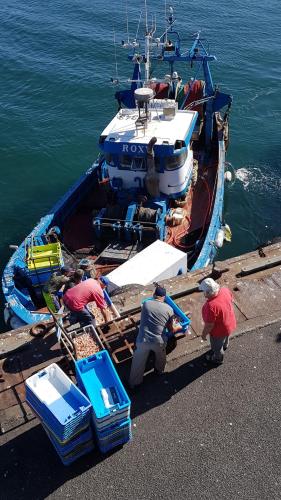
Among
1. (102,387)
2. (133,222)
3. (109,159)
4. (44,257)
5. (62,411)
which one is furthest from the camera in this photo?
(109,159)

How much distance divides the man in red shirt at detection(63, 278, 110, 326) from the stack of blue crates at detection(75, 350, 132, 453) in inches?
45.0

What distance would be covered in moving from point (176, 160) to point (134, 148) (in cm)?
118

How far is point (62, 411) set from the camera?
499cm

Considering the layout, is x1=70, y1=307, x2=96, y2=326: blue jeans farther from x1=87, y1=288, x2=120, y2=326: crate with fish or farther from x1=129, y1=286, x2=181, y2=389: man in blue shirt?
x1=129, y1=286, x2=181, y2=389: man in blue shirt

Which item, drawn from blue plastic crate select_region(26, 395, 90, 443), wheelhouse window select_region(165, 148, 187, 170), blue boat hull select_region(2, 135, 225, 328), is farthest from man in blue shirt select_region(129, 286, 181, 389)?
wheelhouse window select_region(165, 148, 187, 170)

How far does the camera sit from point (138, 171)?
37.2 feet

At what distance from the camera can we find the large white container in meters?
8.77

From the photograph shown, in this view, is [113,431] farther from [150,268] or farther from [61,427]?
[150,268]

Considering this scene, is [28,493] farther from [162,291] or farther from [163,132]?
→ [163,132]

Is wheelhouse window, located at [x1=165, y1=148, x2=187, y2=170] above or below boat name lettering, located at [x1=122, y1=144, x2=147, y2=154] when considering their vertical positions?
below

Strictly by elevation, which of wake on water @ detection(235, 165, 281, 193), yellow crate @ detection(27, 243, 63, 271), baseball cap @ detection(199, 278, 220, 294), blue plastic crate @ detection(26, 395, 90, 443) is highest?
baseball cap @ detection(199, 278, 220, 294)

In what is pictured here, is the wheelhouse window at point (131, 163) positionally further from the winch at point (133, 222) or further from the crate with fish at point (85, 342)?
the crate with fish at point (85, 342)

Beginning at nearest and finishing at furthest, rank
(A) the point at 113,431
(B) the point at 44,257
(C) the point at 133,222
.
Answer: (A) the point at 113,431 → (B) the point at 44,257 → (C) the point at 133,222

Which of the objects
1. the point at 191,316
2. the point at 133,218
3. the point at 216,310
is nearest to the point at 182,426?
the point at 216,310
